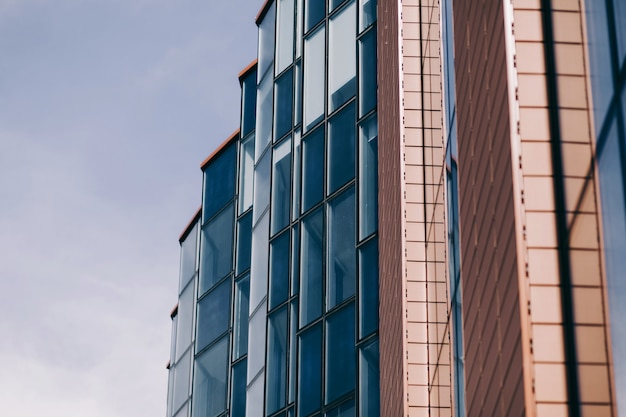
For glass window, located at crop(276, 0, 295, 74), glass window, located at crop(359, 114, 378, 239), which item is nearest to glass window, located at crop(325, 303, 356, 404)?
glass window, located at crop(359, 114, 378, 239)

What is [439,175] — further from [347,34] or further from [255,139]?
[255,139]

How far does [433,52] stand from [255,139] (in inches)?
638

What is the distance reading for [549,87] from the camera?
1018 cm

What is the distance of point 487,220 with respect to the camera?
11.3 m

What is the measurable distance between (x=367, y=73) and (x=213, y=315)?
39.2 feet

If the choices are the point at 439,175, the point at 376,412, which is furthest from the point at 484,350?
the point at 376,412

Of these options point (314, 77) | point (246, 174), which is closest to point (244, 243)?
point (246, 174)

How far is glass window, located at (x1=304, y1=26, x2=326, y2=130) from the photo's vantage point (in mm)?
30406

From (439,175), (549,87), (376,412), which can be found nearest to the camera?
(549,87)

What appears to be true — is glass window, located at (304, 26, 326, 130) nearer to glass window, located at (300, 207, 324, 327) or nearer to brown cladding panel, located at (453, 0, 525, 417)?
glass window, located at (300, 207, 324, 327)

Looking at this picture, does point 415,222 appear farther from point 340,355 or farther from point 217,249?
point 217,249

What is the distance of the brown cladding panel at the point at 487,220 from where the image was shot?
10141 mm

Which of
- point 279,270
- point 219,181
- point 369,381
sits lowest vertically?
point 369,381

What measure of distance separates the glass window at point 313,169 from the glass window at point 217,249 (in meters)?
7.14
